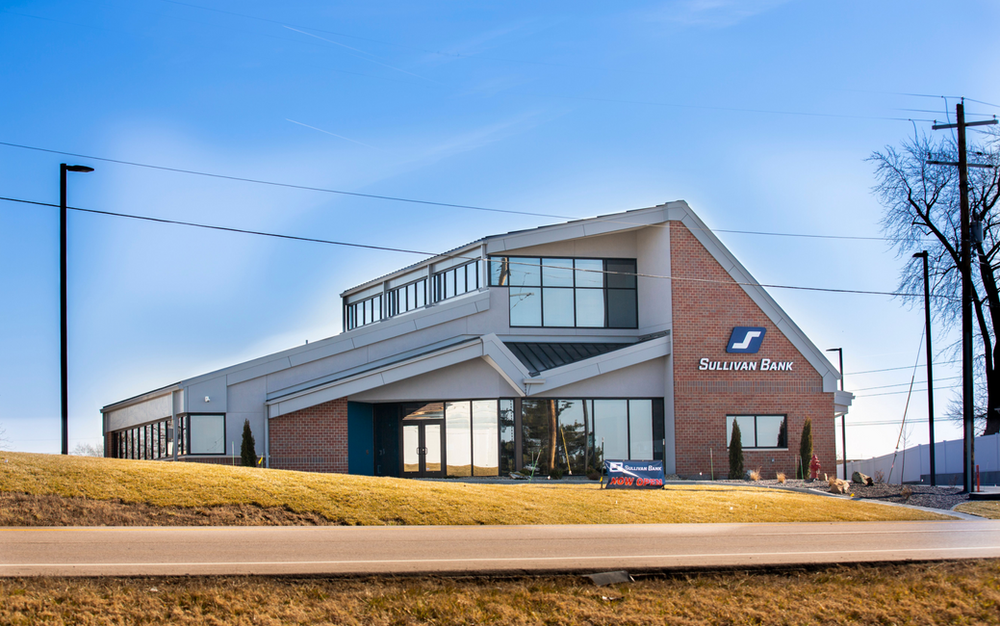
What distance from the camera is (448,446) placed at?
3125 centimetres

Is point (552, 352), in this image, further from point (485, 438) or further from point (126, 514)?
point (126, 514)

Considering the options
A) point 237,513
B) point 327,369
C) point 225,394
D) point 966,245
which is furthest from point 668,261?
point 237,513

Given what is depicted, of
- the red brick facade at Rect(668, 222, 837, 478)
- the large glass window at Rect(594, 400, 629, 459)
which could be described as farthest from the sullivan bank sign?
the large glass window at Rect(594, 400, 629, 459)

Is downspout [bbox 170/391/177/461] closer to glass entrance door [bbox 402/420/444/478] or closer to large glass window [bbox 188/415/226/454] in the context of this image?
large glass window [bbox 188/415/226/454]

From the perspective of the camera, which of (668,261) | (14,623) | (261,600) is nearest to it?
(14,623)

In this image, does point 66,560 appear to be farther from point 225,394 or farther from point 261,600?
point 225,394

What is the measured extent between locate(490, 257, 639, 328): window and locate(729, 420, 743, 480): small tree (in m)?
5.28

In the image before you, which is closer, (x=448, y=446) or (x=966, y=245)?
(x=966, y=245)

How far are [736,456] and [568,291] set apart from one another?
26.1 feet

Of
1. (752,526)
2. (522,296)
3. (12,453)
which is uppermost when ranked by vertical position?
(522,296)

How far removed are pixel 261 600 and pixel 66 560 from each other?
3339 millimetres

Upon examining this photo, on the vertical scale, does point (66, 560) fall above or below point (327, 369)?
below

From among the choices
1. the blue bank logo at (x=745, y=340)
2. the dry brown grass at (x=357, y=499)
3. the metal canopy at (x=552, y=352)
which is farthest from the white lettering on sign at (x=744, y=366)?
the dry brown grass at (x=357, y=499)

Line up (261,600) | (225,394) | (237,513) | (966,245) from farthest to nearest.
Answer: (225,394), (966,245), (237,513), (261,600)
